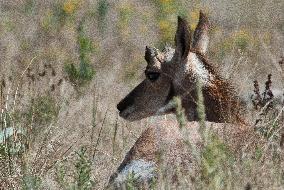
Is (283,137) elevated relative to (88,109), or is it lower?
elevated

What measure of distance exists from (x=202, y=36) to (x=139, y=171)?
2.57 metres

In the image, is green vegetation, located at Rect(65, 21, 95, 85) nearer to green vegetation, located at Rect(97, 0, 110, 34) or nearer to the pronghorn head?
green vegetation, located at Rect(97, 0, 110, 34)

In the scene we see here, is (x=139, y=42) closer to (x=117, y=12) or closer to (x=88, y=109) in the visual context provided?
(x=117, y=12)

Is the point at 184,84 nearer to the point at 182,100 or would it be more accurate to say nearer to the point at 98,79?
the point at 182,100

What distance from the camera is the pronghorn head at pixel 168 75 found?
26.4 feet

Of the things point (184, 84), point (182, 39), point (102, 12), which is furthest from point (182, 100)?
point (102, 12)

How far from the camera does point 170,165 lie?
243 inches

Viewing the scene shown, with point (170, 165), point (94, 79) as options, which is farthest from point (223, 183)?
point (94, 79)

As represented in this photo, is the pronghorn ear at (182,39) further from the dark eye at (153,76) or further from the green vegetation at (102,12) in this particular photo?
the green vegetation at (102,12)

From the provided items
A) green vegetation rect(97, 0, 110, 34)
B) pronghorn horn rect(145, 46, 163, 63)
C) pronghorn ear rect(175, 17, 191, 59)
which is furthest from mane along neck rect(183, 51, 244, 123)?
green vegetation rect(97, 0, 110, 34)

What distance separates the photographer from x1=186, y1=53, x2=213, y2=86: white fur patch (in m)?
7.96

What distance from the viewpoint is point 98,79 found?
1221 centimetres

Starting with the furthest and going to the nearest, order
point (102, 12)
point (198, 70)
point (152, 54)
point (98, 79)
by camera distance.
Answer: point (102, 12), point (98, 79), point (152, 54), point (198, 70)

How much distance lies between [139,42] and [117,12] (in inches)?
66.2
